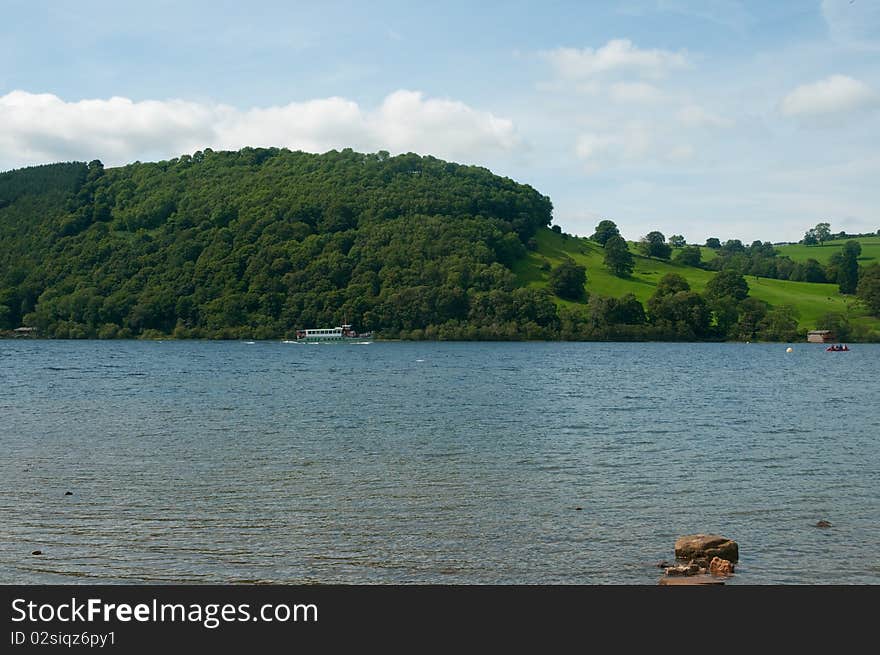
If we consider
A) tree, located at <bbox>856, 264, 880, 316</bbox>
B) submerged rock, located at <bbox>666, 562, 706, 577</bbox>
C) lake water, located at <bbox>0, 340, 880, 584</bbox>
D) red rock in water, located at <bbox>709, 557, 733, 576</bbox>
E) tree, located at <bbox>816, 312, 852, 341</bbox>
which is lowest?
lake water, located at <bbox>0, 340, 880, 584</bbox>

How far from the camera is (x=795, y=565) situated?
59.7ft

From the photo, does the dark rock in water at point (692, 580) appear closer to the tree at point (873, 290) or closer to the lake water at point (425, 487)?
the lake water at point (425, 487)

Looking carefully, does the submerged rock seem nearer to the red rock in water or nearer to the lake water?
the red rock in water

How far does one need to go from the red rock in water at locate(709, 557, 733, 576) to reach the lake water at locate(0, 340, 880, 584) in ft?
1.23

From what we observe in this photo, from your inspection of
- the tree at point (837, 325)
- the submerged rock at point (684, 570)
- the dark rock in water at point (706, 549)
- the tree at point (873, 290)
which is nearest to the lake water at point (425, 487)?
the submerged rock at point (684, 570)

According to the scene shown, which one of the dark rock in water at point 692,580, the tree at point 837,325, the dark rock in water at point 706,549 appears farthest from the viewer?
the tree at point 837,325

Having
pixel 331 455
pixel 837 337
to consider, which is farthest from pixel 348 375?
pixel 837 337

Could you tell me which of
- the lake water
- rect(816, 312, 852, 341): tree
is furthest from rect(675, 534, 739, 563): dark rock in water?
rect(816, 312, 852, 341): tree

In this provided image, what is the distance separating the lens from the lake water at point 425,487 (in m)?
18.1

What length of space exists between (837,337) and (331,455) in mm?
183153

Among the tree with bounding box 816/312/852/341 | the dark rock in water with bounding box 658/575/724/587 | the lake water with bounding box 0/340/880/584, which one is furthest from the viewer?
the tree with bounding box 816/312/852/341

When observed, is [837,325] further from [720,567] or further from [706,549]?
[720,567]

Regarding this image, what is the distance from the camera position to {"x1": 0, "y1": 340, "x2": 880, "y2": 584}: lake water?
18141mm

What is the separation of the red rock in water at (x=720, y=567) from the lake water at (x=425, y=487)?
1.23ft
